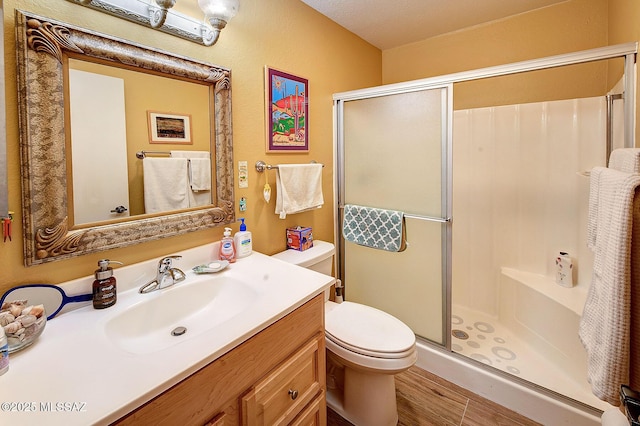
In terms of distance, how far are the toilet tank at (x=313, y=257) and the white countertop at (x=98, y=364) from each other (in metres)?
0.54

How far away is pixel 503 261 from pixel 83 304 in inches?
99.8

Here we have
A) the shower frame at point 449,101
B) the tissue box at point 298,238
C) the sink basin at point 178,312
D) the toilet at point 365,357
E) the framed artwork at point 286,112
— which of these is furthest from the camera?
the tissue box at point 298,238

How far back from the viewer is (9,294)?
0.84m

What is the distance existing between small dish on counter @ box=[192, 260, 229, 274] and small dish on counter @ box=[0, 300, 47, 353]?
497 mm

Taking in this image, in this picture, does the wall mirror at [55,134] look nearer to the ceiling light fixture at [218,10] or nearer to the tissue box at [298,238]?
the ceiling light fixture at [218,10]

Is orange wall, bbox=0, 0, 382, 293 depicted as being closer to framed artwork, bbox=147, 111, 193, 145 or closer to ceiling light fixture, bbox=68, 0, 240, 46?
ceiling light fixture, bbox=68, 0, 240, 46

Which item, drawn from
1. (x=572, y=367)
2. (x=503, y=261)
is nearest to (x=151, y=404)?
(x=572, y=367)

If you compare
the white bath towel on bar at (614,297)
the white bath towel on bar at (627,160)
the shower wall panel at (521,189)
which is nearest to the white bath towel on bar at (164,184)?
the white bath towel on bar at (614,297)

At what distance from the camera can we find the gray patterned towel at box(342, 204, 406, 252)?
1.85 metres

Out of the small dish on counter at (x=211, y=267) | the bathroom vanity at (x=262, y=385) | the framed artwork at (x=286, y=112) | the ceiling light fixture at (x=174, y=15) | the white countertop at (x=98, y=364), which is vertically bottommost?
the bathroom vanity at (x=262, y=385)

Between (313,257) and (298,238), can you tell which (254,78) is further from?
(313,257)

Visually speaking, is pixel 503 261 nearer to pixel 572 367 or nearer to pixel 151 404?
pixel 572 367

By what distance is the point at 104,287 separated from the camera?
3.16 feet

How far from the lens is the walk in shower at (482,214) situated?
1666 mm
